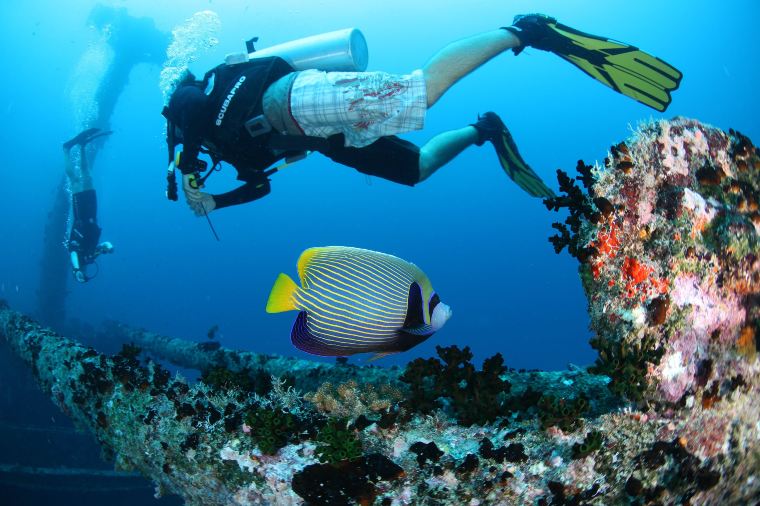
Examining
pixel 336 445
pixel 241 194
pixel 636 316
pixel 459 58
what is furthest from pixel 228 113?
pixel 636 316

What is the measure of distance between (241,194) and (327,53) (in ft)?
6.12

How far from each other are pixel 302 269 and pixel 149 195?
114 metres

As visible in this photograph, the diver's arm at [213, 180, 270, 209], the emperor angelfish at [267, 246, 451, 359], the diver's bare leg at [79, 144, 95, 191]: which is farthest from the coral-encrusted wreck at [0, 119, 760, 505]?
the diver's bare leg at [79, 144, 95, 191]

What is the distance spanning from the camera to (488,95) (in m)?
77.4

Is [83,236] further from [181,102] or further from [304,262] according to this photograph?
[304,262]

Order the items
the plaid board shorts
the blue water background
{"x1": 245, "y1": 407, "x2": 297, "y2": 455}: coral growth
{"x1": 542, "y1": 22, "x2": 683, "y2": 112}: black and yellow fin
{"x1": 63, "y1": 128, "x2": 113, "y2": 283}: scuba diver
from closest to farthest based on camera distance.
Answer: {"x1": 245, "y1": 407, "x2": 297, "y2": 455}: coral growth
the plaid board shorts
{"x1": 542, "y1": 22, "x2": 683, "y2": 112}: black and yellow fin
{"x1": 63, "y1": 128, "x2": 113, "y2": 283}: scuba diver
the blue water background

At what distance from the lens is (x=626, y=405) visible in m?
1.66

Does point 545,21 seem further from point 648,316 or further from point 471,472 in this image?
point 471,472

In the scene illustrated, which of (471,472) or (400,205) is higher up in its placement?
(400,205)

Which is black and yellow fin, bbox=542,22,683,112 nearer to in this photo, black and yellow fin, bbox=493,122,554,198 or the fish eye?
black and yellow fin, bbox=493,122,554,198

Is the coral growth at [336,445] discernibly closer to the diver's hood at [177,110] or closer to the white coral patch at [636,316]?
the white coral patch at [636,316]

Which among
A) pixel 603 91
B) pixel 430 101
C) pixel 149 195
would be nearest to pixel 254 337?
pixel 149 195

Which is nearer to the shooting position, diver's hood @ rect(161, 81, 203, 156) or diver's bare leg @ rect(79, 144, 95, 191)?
diver's hood @ rect(161, 81, 203, 156)

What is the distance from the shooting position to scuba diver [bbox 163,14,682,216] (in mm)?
3377
